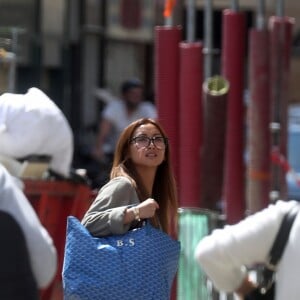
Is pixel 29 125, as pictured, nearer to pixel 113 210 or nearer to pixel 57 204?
pixel 57 204

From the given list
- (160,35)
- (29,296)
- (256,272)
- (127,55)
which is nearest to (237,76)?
(160,35)

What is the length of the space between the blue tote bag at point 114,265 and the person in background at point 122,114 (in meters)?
8.80

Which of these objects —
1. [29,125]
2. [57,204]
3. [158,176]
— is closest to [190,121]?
[57,204]

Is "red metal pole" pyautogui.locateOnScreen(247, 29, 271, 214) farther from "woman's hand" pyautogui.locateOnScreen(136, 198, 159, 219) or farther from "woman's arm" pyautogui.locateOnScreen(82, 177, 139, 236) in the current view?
"woman's hand" pyautogui.locateOnScreen(136, 198, 159, 219)

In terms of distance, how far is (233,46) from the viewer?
939 centimetres

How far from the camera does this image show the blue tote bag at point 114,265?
4.97 m

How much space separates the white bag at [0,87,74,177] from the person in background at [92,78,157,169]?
6.33 m

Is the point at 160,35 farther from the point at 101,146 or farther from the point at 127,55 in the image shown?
the point at 127,55

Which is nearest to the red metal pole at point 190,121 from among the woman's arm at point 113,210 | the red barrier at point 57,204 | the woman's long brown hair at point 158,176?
the red barrier at point 57,204

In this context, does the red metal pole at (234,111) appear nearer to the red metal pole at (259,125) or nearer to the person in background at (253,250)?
the red metal pole at (259,125)

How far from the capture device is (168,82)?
888 centimetres

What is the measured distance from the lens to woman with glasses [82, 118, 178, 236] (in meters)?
5.01

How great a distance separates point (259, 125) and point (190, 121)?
2.26 ft

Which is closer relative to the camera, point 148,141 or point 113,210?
point 113,210
